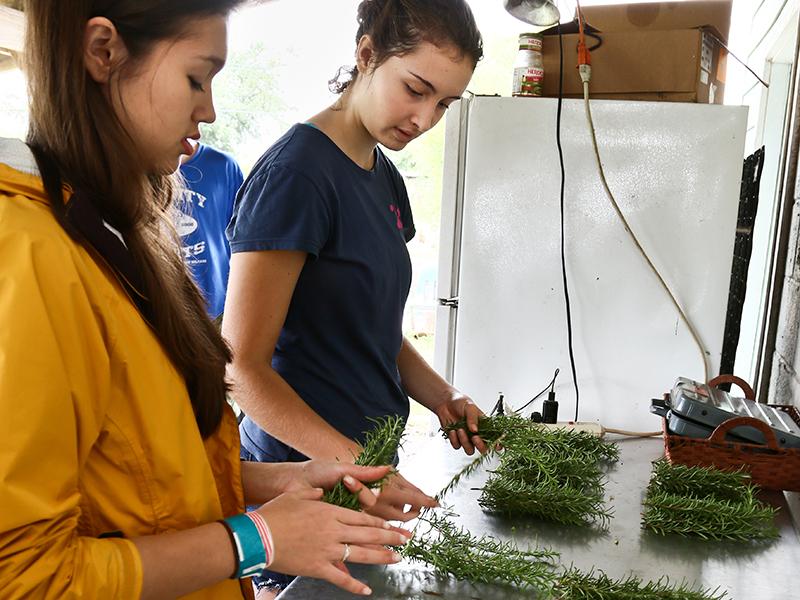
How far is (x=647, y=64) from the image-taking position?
6.86ft

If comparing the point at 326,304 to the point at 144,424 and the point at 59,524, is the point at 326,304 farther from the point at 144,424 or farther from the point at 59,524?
the point at 59,524

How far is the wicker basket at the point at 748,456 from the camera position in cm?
124

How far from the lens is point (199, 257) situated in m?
2.31

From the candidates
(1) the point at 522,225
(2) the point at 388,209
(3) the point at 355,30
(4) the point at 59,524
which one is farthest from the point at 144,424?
(1) the point at 522,225

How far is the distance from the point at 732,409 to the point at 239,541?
984 mm

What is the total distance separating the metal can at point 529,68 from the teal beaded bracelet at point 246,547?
5.51ft

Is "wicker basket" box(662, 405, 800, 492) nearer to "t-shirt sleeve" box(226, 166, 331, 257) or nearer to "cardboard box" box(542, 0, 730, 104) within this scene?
"t-shirt sleeve" box(226, 166, 331, 257)

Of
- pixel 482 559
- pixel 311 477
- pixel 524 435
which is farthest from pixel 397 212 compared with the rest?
pixel 482 559

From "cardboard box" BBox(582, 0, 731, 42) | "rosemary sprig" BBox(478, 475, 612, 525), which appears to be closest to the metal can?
"cardboard box" BBox(582, 0, 731, 42)

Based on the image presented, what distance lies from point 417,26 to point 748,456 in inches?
38.9

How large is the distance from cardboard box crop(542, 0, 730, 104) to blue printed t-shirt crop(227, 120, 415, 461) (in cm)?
101

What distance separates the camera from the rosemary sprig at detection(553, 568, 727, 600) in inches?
34.4

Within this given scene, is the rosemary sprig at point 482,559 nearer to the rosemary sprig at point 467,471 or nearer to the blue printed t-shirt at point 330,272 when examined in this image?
the rosemary sprig at point 467,471

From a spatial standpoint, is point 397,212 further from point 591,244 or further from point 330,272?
point 591,244
